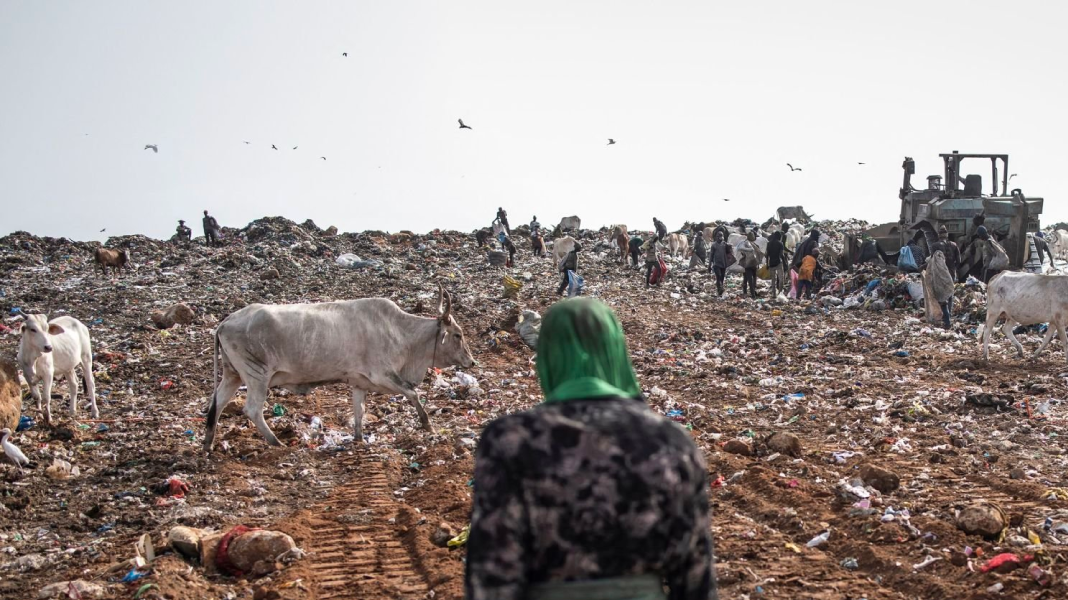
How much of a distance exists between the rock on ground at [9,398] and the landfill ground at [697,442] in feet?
0.67

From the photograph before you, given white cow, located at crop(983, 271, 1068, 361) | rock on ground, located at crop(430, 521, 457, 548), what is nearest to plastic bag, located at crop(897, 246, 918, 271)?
white cow, located at crop(983, 271, 1068, 361)

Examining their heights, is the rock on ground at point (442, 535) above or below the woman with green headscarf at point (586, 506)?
below

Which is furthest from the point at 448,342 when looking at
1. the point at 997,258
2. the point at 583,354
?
the point at 997,258

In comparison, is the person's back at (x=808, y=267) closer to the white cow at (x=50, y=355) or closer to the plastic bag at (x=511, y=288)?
the plastic bag at (x=511, y=288)

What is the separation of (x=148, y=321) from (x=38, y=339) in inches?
268

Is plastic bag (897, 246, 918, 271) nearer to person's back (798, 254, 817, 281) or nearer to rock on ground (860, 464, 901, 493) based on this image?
person's back (798, 254, 817, 281)

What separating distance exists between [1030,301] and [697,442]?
19.8 feet

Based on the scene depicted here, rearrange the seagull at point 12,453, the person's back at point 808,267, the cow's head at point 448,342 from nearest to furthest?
the seagull at point 12,453, the cow's head at point 448,342, the person's back at point 808,267

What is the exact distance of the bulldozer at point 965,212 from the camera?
18578mm

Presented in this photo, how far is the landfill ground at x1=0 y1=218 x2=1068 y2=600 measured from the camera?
15.8 feet

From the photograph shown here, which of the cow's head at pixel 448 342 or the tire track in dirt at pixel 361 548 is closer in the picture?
the tire track in dirt at pixel 361 548

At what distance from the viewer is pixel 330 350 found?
27.8 ft

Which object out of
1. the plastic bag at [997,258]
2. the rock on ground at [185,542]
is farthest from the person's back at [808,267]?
the rock on ground at [185,542]

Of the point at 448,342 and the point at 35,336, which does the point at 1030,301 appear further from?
the point at 35,336
